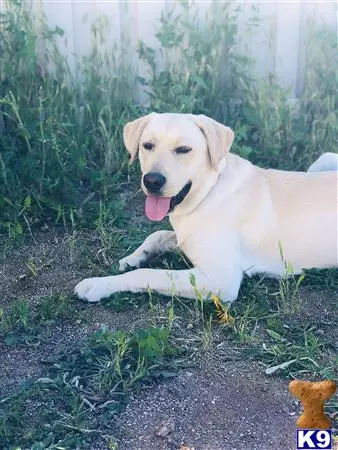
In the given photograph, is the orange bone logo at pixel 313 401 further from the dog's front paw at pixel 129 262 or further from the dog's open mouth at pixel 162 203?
the dog's front paw at pixel 129 262

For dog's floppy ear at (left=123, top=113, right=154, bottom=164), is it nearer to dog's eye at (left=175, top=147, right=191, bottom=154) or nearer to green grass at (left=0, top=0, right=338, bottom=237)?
dog's eye at (left=175, top=147, right=191, bottom=154)

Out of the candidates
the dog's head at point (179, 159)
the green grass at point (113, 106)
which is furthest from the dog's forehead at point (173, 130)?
the green grass at point (113, 106)

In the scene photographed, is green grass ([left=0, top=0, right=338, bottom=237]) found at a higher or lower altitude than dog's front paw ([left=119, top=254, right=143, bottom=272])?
higher

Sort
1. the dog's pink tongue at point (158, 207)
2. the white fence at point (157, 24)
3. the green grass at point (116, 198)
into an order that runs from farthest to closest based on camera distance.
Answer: the white fence at point (157, 24) → the dog's pink tongue at point (158, 207) → the green grass at point (116, 198)

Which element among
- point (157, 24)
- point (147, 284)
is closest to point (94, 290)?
point (147, 284)

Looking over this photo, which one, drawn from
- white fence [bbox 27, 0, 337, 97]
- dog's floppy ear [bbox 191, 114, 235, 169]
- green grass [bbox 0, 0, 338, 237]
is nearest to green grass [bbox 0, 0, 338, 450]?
green grass [bbox 0, 0, 338, 237]

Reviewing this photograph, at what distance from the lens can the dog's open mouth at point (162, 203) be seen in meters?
3.61

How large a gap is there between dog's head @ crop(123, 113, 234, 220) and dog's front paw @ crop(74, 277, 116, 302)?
39 centimetres

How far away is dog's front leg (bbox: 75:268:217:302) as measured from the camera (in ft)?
11.6

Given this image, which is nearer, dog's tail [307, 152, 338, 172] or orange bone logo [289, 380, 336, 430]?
orange bone logo [289, 380, 336, 430]

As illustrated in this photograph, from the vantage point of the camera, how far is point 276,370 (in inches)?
120

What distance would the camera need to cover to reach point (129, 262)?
3949 millimetres

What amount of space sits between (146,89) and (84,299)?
2366mm

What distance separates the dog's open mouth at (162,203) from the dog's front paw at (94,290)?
386 millimetres
